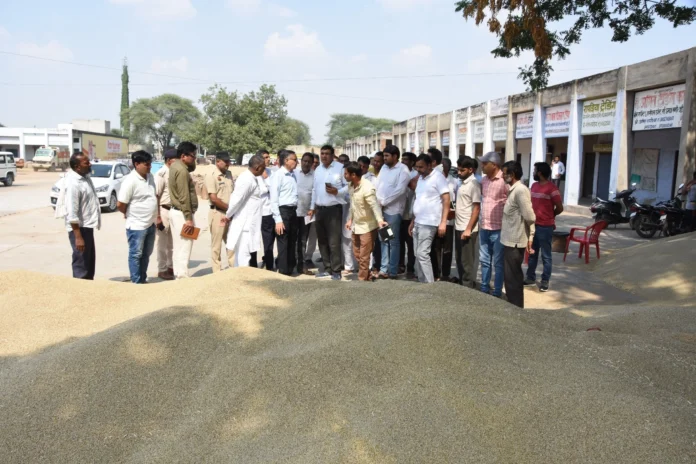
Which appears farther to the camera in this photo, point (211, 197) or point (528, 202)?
point (211, 197)

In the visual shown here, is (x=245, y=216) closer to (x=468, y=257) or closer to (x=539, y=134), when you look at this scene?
(x=468, y=257)

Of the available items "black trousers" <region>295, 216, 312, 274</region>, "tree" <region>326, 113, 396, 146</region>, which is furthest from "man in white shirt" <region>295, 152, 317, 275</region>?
"tree" <region>326, 113, 396, 146</region>

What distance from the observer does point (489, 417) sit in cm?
301

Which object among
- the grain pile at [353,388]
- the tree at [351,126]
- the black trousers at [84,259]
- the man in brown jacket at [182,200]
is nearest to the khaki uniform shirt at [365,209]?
the man in brown jacket at [182,200]

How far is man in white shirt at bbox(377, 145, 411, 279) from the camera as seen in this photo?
784 cm

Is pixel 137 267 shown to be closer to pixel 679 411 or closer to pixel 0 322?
pixel 0 322

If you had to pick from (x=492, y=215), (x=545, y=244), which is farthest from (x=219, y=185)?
(x=545, y=244)

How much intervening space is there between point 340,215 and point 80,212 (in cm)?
339

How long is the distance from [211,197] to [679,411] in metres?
6.15

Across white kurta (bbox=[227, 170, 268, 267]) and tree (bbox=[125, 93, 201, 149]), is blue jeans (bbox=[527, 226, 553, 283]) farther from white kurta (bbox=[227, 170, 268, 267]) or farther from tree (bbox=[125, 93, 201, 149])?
tree (bbox=[125, 93, 201, 149])

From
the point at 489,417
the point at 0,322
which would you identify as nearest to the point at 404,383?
the point at 489,417

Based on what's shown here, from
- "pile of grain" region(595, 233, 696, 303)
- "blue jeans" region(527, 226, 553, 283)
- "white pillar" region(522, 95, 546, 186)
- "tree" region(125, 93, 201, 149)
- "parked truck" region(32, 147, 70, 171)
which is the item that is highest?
"tree" region(125, 93, 201, 149)

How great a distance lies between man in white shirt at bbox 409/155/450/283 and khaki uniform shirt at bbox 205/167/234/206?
271 centimetres

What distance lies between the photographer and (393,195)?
7.84 m
